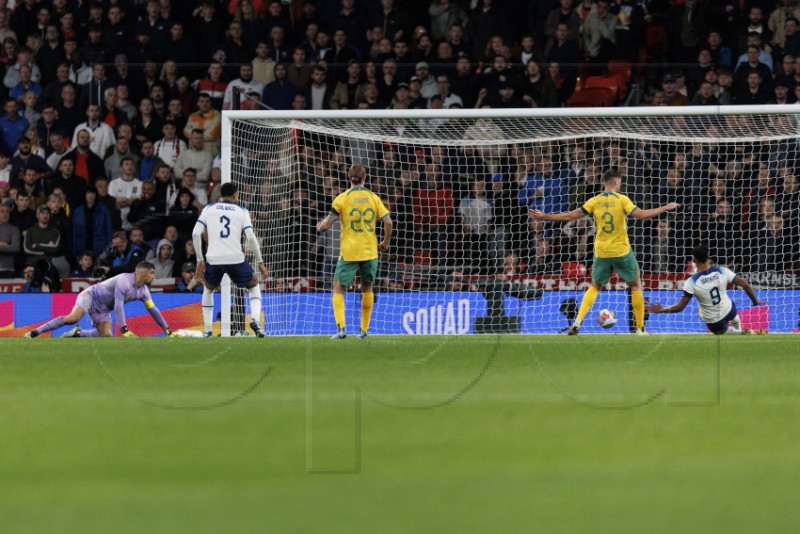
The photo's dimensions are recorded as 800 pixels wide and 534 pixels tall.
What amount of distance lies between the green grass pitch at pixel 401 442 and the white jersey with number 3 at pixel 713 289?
10.7 ft

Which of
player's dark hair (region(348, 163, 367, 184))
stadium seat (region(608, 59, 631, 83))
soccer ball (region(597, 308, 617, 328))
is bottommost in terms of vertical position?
soccer ball (region(597, 308, 617, 328))

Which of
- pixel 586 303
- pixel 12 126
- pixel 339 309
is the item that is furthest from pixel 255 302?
pixel 12 126

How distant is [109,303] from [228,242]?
102 inches

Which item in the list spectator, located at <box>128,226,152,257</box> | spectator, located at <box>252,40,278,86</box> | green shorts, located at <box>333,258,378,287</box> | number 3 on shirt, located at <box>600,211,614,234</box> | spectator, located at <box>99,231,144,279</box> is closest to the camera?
green shorts, located at <box>333,258,378,287</box>

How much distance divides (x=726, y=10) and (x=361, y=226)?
8.10 m

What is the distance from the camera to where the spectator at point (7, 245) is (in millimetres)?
17906

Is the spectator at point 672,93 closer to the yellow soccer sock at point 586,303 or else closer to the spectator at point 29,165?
the yellow soccer sock at point 586,303

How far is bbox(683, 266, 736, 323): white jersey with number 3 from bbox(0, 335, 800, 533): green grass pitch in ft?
10.7

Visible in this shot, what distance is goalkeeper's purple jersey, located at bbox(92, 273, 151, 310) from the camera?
1566 centimetres

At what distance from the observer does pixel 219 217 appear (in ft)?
46.6

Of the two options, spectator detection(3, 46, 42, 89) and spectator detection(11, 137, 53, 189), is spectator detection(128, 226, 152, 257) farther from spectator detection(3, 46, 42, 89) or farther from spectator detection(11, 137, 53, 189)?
spectator detection(3, 46, 42, 89)

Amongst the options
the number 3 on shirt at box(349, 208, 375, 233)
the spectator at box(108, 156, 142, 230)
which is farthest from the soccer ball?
the spectator at box(108, 156, 142, 230)

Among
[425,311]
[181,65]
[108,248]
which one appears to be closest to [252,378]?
[425,311]

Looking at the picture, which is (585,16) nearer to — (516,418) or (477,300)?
(477,300)
